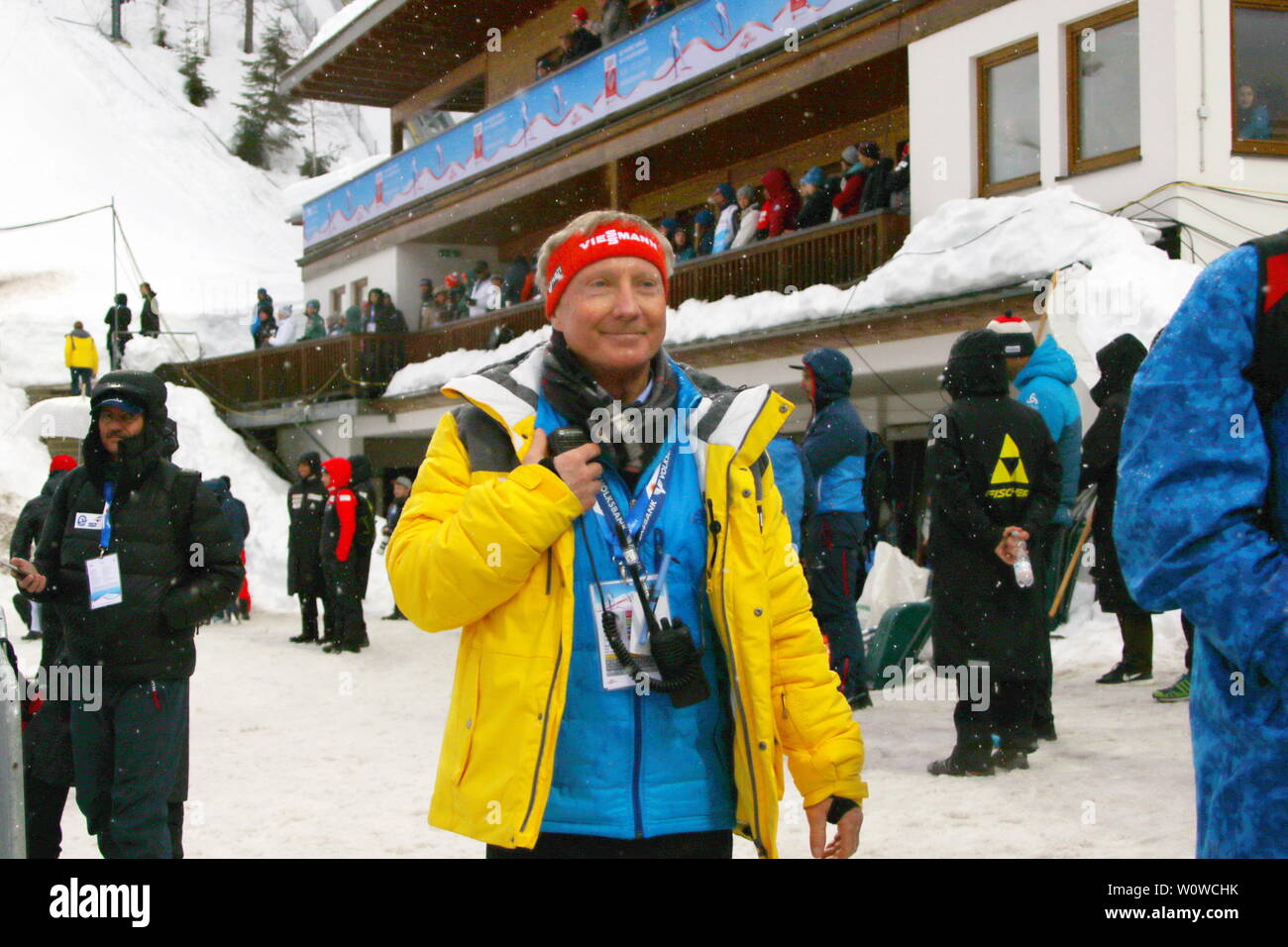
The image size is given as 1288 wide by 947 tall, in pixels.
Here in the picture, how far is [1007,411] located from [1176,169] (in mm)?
6634

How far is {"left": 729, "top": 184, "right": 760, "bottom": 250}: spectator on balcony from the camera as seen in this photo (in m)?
15.5

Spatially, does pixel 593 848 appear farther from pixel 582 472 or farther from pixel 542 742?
pixel 582 472

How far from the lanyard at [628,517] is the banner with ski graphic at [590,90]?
42.5 feet

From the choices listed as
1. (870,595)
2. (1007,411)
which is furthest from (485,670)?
(870,595)

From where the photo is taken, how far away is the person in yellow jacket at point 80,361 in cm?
2520

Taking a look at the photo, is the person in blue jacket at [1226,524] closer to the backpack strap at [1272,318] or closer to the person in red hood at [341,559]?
the backpack strap at [1272,318]

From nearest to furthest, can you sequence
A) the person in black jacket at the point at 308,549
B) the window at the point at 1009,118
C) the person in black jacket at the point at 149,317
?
→ the person in black jacket at the point at 308,549
the window at the point at 1009,118
the person in black jacket at the point at 149,317

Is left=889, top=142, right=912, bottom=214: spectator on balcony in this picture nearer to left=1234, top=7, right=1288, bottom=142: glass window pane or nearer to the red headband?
left=1234, top=7, right=1288, bottom=142: glass window pane

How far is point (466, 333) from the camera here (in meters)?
21.5

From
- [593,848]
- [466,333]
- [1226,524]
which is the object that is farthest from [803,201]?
[1226,524]

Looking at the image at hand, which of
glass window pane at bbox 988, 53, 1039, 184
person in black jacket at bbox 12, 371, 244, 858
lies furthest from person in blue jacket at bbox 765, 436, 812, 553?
glass window pane at bbox 988, 53, 1039, 184

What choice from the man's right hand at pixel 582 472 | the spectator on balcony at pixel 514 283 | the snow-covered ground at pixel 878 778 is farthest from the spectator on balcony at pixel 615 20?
the man's right hand at pixel 582 472

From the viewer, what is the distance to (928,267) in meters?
11.7

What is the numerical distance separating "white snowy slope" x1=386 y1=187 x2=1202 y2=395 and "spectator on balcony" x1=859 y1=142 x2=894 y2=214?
1.23m
